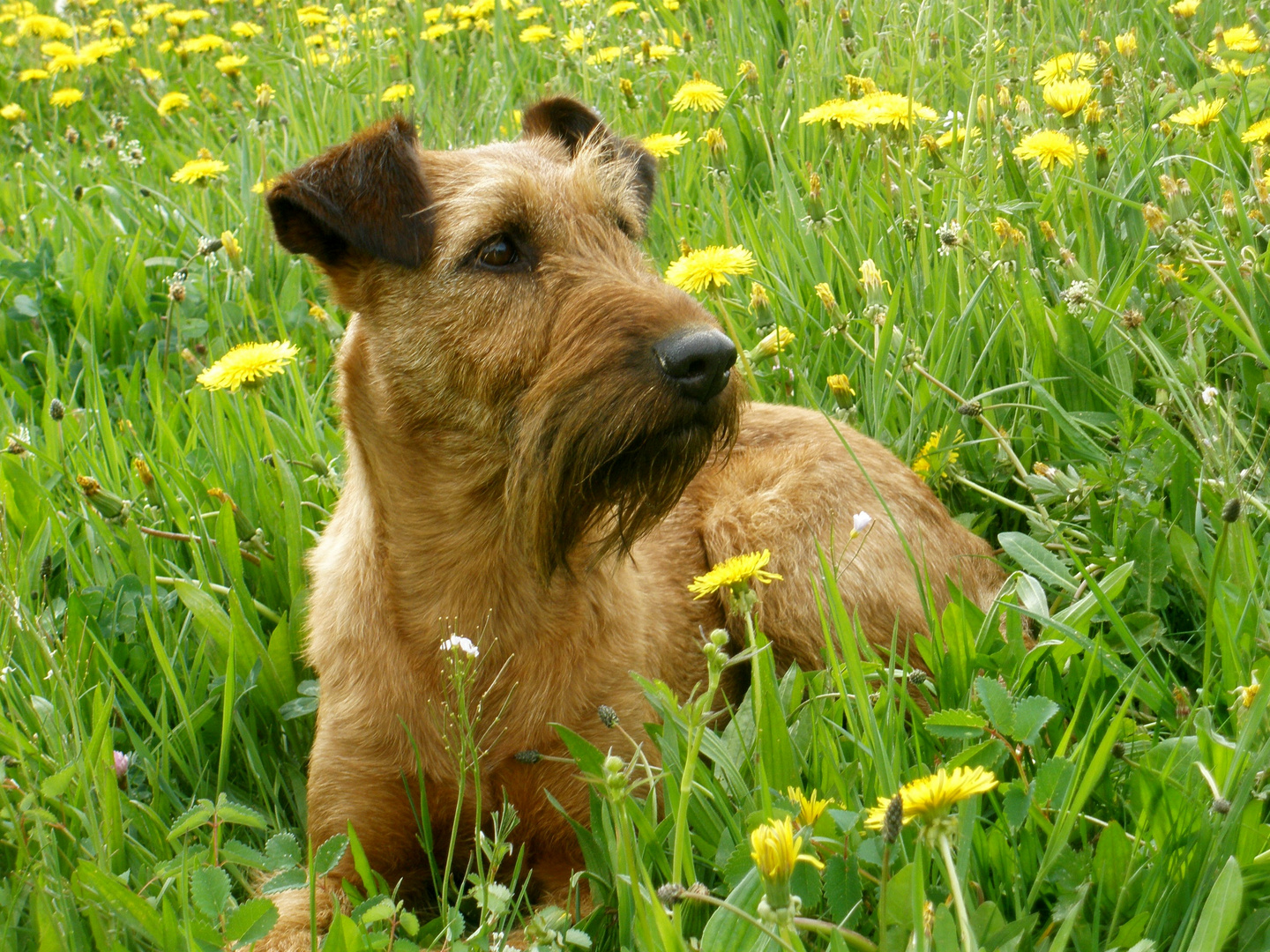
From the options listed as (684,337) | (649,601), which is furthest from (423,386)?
(649,601)

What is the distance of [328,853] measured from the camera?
185 centimetres

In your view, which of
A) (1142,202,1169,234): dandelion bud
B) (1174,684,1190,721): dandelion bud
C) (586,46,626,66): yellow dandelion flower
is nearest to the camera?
(1174,684,1190,721): dandelion bud

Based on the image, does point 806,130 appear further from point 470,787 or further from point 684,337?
point 470,787

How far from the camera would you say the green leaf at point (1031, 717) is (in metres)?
1.89

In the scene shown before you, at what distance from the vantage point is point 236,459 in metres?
3.45

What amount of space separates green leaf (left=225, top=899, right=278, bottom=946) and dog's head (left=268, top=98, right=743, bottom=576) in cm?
98

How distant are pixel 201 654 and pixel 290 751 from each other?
12.7 inches

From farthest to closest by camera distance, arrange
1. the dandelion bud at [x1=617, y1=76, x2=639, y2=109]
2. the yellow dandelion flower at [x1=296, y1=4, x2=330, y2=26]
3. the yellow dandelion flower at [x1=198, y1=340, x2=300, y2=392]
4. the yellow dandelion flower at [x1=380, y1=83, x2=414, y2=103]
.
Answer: the yellow dandelion flower at [x1=296, y1=4, x2=330, y2=26], the yellow dandelion flower at [x1=380, y1=83, x2=414, y2=103], the dandelion bud at [x1=617, y1=76, x2=639, y2=109], the yellow dandelion flower at [x1=198, y1=340, x2=300, y2=392]

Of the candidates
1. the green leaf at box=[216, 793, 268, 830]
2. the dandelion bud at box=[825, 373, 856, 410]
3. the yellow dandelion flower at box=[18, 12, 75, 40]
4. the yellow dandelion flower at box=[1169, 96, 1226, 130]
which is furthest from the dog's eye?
the yellow dandelion flower at box=[18, 12, 75, 40]

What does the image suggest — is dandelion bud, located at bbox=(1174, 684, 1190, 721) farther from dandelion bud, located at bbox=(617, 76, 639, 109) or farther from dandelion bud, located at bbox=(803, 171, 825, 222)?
dandelion bud, located at bbox=(617, 76, 639, 109)

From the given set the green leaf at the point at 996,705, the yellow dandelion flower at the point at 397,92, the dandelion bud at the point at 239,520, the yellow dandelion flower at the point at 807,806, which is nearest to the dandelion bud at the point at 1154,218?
the green leaf at the point at 996,705

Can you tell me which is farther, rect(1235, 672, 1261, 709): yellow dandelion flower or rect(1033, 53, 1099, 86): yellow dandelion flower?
rect(1033, 53, 1099, 86): yellow dandelion flower

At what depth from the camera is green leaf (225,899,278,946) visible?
1.75 metres

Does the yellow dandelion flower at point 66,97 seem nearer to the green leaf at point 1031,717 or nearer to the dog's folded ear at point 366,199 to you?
the dog's folded ear at point 366,199
